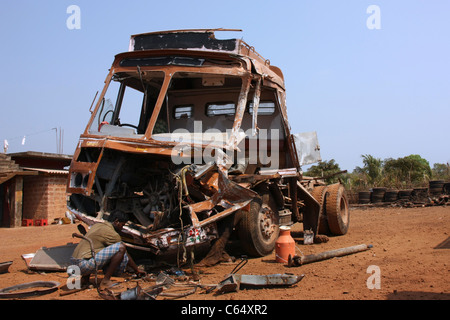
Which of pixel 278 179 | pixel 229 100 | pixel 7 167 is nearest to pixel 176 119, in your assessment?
pixel 229 100

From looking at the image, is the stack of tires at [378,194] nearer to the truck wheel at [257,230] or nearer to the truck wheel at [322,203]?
the truck wheel at [322,203]

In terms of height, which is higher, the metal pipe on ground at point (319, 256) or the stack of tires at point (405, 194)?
the stack of tires at point (405, 194)

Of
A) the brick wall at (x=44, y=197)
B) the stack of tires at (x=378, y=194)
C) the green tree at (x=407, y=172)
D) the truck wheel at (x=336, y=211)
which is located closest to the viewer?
the truck wheel at (x=336, y=211)

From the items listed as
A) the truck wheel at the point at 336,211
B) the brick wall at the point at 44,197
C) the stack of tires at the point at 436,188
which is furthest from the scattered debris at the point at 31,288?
the stack of tires at the point at 436,188

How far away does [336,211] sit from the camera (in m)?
9.71

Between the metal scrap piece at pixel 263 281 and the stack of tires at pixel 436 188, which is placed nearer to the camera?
the metal scrap piece at pixel 263 281

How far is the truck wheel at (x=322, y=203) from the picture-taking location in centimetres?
955

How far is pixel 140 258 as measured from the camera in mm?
6992

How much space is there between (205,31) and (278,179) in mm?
2999

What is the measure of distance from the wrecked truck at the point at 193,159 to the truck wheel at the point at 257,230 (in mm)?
17

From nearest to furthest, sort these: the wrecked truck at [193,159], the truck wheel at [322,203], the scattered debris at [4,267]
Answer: the wrecked truck at [193,159]
the scattered debris at [4,267]
the truck wheel at [322,203]

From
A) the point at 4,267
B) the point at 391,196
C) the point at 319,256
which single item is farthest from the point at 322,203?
the point at 391,196

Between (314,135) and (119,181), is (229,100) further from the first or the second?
(119,181)

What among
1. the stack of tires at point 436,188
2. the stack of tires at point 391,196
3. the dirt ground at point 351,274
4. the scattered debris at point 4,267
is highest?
the stack of tires at point 436,188
